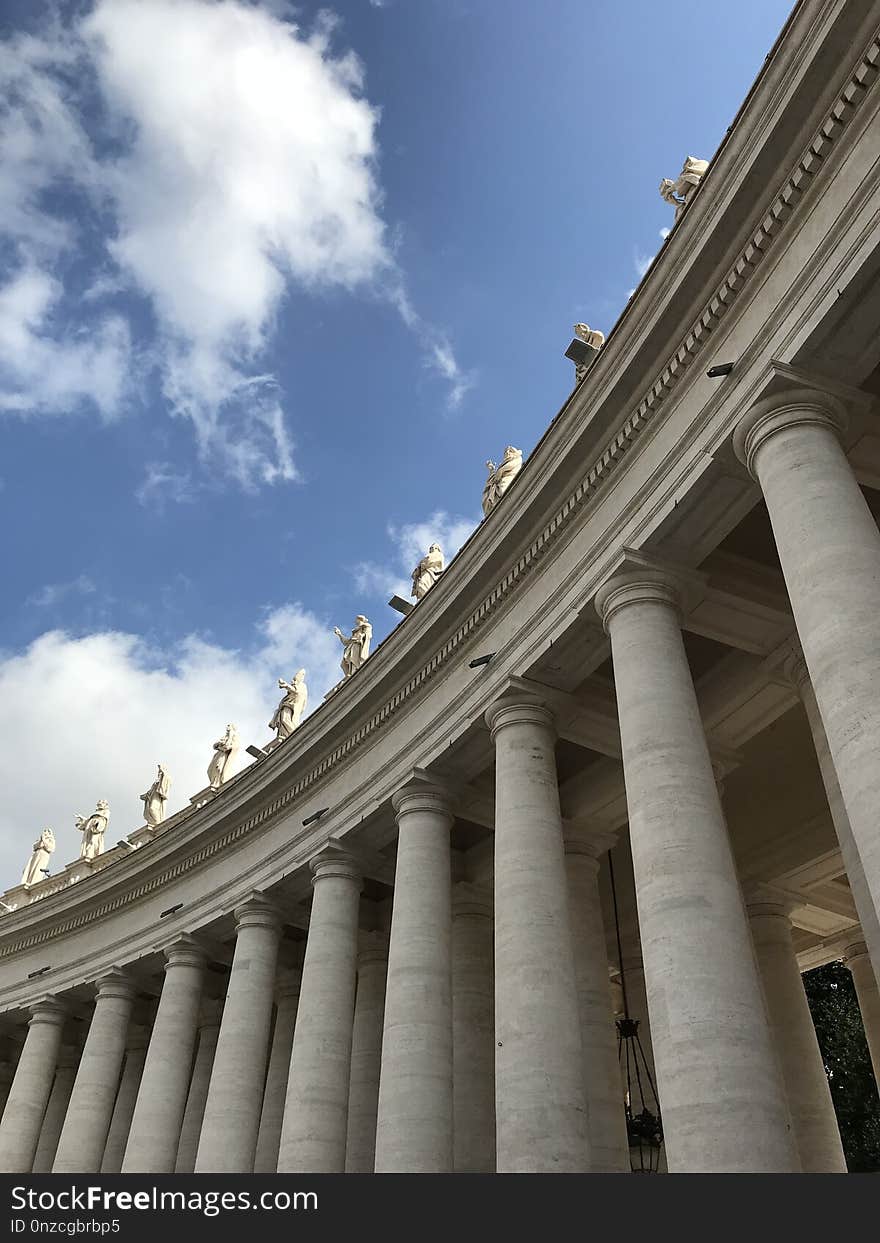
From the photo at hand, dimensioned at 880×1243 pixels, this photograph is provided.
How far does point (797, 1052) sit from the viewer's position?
125ft

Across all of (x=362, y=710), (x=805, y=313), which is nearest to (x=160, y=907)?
(x=362, y=710)

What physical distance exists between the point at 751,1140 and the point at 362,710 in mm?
26821

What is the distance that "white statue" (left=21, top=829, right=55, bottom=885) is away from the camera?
8250 cm

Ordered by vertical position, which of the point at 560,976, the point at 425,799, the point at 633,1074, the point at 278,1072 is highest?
the point at 425,799

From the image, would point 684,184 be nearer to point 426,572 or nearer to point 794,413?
point 794,413

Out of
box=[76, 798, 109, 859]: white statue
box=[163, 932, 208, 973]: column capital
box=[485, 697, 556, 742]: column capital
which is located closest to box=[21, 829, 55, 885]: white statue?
box=[76, 798, 109, 859]: white statue

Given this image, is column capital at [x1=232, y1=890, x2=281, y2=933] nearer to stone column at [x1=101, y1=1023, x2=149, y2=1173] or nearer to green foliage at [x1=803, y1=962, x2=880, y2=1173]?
stone column at [x1=101, y1=1023, x2=149, y2=1173]

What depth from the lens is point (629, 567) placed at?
30.0 metres

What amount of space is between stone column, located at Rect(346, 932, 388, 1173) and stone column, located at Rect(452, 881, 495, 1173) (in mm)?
5548

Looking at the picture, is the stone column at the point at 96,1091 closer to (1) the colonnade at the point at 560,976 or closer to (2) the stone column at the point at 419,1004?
(1) the colonnade at the point at 560,976

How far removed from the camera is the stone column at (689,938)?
20906 mm

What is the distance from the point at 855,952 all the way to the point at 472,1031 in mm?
19091

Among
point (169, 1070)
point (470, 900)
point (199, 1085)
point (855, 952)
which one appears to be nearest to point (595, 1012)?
point (470, 900)

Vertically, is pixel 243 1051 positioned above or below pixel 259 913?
below
